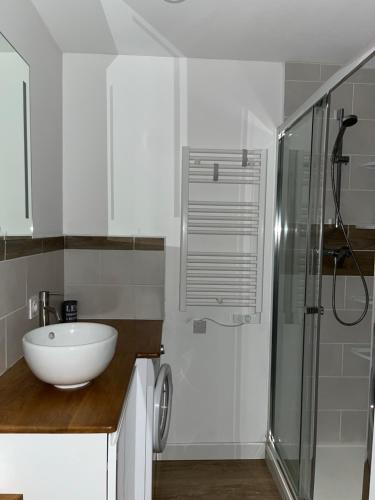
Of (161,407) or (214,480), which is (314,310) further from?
(214,480)

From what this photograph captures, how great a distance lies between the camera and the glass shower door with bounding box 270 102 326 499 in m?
2.09

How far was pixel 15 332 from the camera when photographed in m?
1.82

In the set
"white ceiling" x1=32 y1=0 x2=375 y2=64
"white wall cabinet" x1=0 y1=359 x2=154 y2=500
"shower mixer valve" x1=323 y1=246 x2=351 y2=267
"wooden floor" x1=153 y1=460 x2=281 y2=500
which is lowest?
"wooden floor" x1=153 y1=460 x2=281 y2=500

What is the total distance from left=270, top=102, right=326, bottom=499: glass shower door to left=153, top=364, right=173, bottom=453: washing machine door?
727mm

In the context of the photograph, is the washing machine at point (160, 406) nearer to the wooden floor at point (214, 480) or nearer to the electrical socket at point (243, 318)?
the wooden floor at point (214, 480)

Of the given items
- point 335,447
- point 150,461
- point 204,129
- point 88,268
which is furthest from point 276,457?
point 204,129

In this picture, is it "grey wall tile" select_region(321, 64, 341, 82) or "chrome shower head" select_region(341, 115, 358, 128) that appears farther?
"grey wall tile" select_region(321, 64, 341, 82)

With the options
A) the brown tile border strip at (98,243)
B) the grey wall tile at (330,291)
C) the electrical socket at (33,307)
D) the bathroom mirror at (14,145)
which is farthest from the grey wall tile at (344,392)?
the bathroom mirror at (14,145)

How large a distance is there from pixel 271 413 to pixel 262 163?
5.53 feet

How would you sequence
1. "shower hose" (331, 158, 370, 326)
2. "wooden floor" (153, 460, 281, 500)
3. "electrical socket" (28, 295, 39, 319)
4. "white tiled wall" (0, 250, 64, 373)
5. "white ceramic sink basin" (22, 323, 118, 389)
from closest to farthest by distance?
"white ceramic sink basin" (22, 323, 118, 389) → "white tiled wall" (0, 250, 64, 373) → "electrical socket" (28, 295, 39, 319) → "wooden floor" (153, 460, 281, 500) → "shower hose" (331, 158, 370, 326)

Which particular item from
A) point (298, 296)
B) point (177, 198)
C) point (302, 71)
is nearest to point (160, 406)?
point (298, 296)

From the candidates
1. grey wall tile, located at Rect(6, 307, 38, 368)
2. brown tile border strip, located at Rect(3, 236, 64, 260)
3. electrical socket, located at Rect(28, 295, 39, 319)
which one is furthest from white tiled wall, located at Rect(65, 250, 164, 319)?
grey wall tile, located at Rect(6, 307, 38, 368)

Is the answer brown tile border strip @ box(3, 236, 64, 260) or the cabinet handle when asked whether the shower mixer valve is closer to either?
brown tile border strip @ box(3, 236, 64, 260)

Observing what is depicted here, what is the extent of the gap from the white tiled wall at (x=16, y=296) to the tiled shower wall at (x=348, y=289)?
69.8 inches
